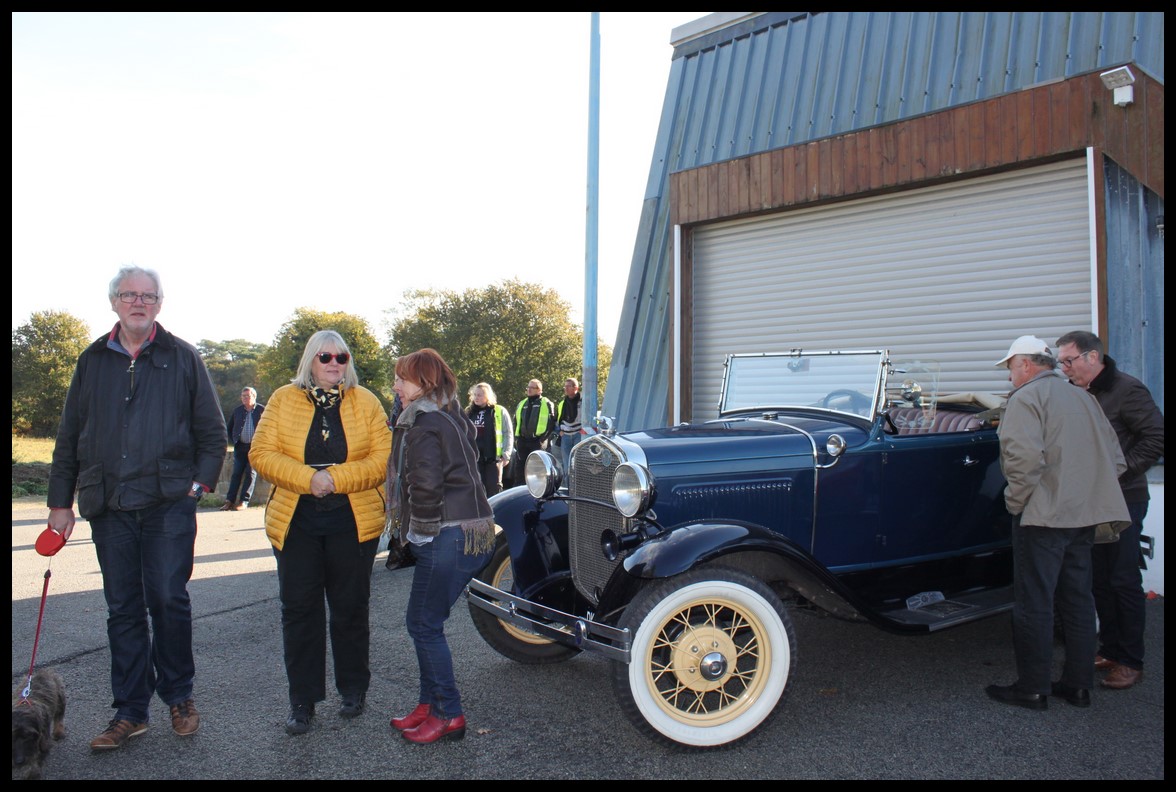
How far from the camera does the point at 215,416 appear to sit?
3.60 metres

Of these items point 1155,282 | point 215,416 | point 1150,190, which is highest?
point 1150,190

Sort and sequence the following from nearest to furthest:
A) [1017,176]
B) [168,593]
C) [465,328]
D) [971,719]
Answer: [168,593] < [971,719] < [1017,176] < [465,328]

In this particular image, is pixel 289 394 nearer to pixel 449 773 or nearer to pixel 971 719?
pixel 449 773

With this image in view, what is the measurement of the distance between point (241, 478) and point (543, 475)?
26.6 ft

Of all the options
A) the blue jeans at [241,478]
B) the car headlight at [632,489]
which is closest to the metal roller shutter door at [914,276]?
the car headlight at [632,489]

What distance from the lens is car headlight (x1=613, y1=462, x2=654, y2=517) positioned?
3.82 meters

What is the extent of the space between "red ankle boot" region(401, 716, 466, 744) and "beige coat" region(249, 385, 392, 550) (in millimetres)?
825

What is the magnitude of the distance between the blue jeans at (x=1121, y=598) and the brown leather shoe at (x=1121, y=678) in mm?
35

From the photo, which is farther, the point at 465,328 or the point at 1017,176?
the point at 465,328

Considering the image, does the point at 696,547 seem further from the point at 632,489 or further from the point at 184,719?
the point at 184,719

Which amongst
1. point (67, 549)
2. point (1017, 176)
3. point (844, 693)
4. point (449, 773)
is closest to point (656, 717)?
point (449, 773)

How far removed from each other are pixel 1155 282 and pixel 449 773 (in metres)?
6.31

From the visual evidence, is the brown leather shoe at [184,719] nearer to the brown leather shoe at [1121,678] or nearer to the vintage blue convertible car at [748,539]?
the vintage blue convertible car at [748,539]

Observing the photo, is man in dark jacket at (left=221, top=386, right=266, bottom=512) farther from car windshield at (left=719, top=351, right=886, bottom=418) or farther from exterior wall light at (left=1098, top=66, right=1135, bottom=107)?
exterior wall light at (left=1098, top=66, right=1135, bottom=107)
